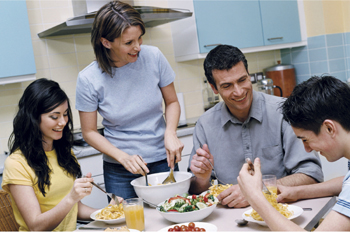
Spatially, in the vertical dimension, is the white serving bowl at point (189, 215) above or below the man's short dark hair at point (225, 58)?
below

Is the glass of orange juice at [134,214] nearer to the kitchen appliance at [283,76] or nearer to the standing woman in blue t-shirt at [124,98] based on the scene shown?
the standing woman in blue t-shirt at [124,98]

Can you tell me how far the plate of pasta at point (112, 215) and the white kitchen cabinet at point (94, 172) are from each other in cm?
109

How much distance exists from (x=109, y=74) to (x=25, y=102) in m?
0.38

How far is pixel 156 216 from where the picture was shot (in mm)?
1420

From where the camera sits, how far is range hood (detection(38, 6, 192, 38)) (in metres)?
2.43

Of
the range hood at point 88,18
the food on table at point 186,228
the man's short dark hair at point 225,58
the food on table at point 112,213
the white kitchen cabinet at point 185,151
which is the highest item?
the range hood at point 88,18

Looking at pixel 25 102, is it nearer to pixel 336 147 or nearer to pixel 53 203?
pixel 53 203

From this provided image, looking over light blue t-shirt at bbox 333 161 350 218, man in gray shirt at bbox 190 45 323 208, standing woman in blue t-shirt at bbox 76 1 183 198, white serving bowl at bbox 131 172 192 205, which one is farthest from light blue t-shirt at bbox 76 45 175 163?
light blue t-shirt at bbox 333 161 350 218

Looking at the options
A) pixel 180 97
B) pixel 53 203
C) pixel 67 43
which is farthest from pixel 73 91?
pixel 53 203

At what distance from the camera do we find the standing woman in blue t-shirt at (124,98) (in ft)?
5.61

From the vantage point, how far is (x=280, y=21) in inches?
140

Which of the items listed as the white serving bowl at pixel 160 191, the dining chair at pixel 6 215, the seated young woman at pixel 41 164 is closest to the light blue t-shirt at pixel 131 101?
the seated young woman at pixel 41 164

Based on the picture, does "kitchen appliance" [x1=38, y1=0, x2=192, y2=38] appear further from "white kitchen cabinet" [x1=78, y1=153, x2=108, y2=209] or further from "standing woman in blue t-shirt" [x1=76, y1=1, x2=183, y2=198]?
"white kitchen cabinet" [x1=78, y1=153, x2=108, y2=209]

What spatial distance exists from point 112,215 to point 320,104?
78 centimetres
